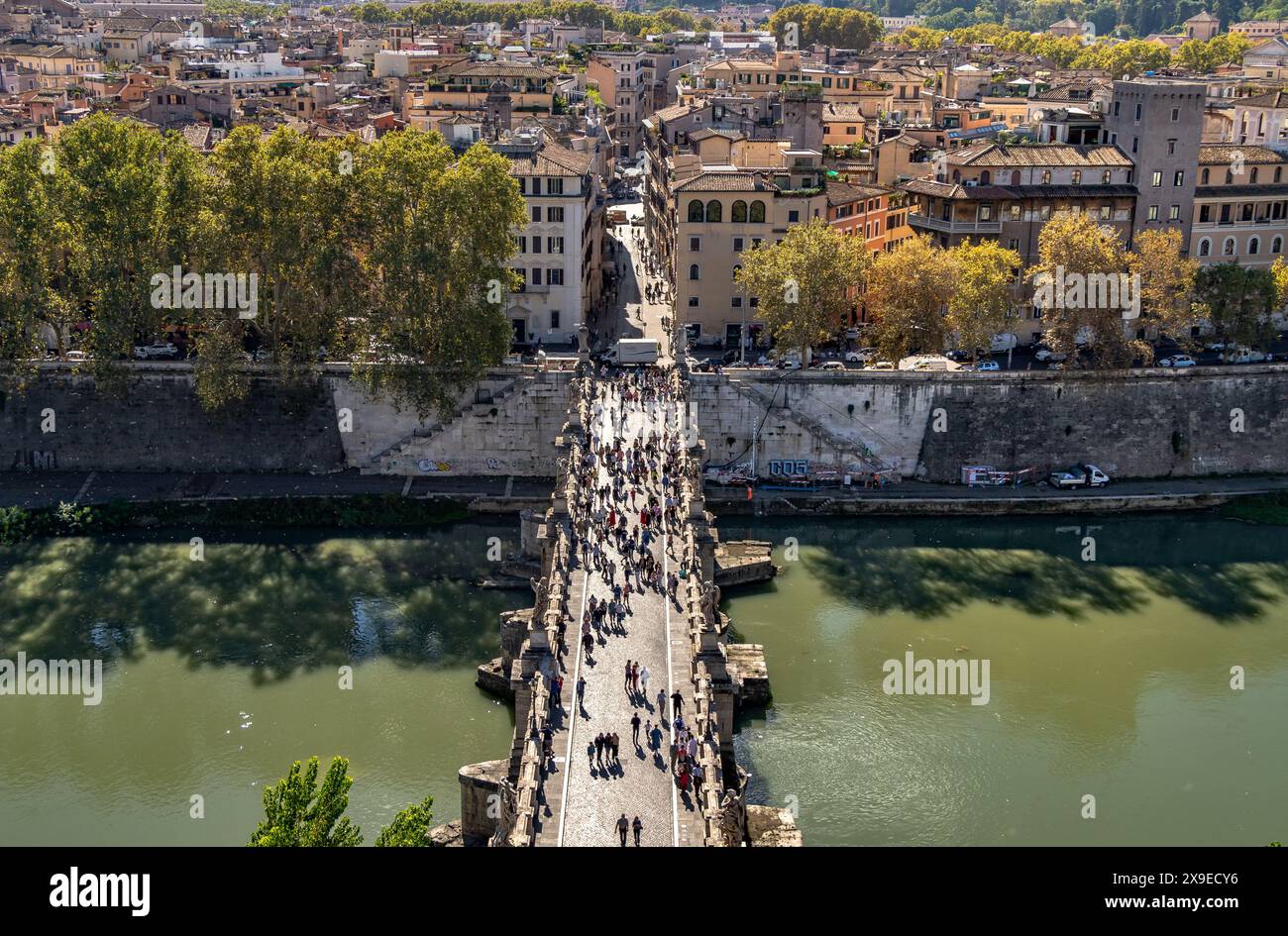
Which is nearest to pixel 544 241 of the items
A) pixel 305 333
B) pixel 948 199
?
pixel 305 333

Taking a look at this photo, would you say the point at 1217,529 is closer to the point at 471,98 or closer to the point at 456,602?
the point at 456,602

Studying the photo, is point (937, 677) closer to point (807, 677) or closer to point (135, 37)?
point (807, 677)

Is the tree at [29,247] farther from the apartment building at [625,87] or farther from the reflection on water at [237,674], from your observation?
the apartment building at [625,87]

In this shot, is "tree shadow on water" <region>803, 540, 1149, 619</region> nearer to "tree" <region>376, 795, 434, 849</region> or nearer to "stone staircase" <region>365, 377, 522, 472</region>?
"stone staircase" <region>365, 377, 522, 472</region>

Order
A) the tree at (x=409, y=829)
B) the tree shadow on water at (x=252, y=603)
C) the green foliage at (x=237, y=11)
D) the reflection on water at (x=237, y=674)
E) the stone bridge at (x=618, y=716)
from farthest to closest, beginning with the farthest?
the green foliage at (x=237, y=11) → the tree shadow on water at (x=252, y=603) → the reflection on water at (x=237, y=674) → the stone bridge at (x=618, y=716) → the tree at (x=409, y=829)

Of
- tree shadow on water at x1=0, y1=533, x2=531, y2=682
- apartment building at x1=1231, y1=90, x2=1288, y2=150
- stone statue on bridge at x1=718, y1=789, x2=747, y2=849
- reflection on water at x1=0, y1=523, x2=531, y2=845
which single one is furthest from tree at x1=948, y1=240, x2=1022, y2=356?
stone statue on bridge at x1=718, y1=789, x2=747, y2=849

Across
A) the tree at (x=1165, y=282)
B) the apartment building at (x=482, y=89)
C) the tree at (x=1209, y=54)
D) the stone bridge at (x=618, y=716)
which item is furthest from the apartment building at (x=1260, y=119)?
the tree at (x=1209, y=54)
